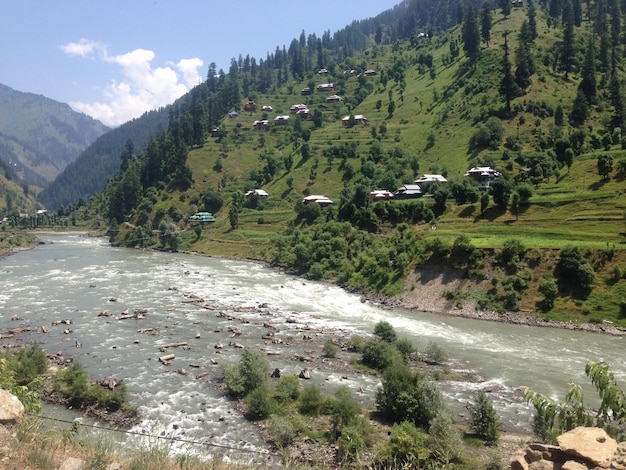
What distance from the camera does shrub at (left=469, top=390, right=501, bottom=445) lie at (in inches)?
859

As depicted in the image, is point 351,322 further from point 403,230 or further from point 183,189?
point 183,189

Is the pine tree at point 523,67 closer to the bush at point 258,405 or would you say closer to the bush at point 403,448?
the bush at point 258,405

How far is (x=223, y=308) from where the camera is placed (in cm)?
4938

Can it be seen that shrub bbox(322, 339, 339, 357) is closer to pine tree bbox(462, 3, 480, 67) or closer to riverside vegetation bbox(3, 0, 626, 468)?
riverside vegetation bbox(3, 0, 626, 468)

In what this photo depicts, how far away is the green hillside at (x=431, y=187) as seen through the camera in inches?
2030

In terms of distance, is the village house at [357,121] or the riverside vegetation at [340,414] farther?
the village house at [357,121]

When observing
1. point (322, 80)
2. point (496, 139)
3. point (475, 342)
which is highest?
point (322, 80)

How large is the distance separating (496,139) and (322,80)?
365 feet

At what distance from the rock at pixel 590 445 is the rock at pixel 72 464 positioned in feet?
35.8

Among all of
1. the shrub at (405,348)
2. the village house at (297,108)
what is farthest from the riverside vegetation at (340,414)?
the village house at (297,108)

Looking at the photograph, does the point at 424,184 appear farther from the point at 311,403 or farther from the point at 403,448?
the point at 403,448

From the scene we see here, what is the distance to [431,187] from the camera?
84.5 m

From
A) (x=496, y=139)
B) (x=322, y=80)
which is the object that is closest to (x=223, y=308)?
(x=496, y=139)

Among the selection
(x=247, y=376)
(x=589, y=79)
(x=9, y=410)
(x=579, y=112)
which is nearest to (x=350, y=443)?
(x=247, y=376)
